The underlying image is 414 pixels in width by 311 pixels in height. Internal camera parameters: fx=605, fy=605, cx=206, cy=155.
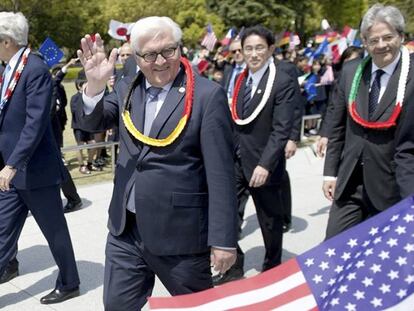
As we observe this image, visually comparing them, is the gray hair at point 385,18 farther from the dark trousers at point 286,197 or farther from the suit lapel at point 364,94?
the dark trousers at point 286,197

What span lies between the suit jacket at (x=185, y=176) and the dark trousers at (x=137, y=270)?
0.07 metres

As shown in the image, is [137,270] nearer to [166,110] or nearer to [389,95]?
[166,110]

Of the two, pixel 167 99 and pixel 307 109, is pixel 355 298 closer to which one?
pixel 167 99

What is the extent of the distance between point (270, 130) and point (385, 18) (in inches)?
58.4

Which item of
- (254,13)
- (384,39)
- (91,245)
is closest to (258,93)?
(384,39)

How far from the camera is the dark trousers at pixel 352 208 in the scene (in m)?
3.92

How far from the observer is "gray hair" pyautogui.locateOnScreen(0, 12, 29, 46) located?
3.97 m

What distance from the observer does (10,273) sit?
4.93 m

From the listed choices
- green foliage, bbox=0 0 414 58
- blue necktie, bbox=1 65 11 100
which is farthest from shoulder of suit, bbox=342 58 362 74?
green foliage, bbox=0 0 414 58

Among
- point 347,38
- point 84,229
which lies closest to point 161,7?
point 347,38

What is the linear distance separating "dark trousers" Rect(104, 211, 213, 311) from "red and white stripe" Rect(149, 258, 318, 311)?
0.40 meters

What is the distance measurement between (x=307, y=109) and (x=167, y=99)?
35.4 ft

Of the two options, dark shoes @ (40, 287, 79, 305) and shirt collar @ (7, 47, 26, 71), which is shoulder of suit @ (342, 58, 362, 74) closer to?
shirt collar @ (7, 47, 26, 71)

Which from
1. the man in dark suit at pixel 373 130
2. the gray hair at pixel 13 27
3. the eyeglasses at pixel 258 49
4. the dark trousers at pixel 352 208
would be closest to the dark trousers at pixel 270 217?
the man in dark suit at pixel 373 130
